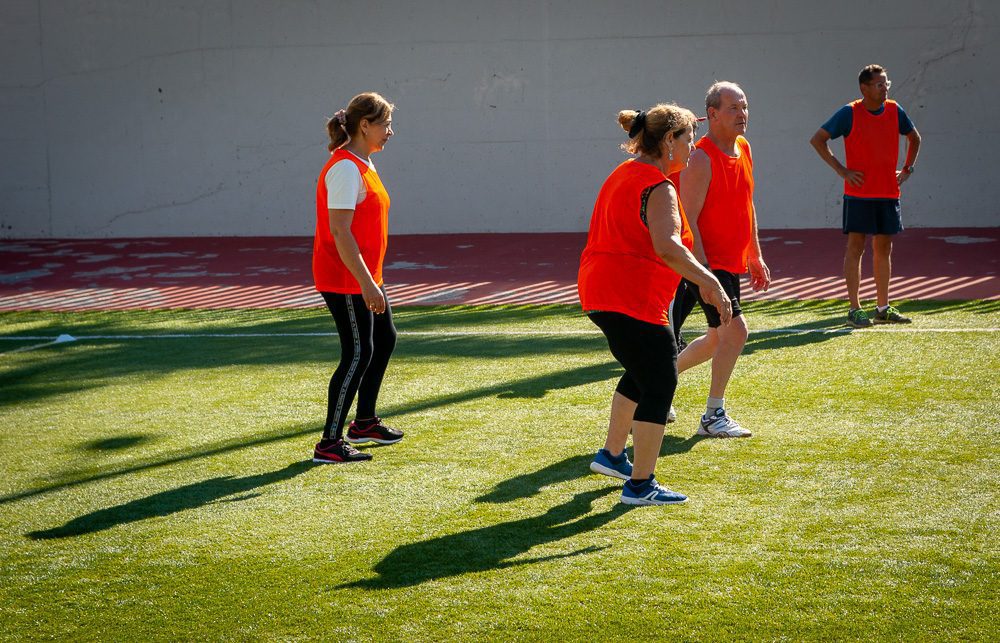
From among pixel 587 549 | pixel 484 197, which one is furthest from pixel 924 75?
pixel 587 549

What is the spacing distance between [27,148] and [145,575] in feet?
51.6

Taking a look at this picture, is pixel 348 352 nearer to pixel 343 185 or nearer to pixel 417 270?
pixel 343 185

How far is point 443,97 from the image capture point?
17.1 metres

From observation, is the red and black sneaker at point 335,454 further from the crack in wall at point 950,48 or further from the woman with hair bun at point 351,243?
the crack in wall at point 950,48

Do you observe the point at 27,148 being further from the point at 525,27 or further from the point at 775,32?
the point at 775,32

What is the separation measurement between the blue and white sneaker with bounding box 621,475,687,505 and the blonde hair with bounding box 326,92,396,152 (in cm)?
220

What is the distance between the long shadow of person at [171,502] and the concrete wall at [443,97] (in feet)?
39.3

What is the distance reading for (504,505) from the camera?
4836 mm

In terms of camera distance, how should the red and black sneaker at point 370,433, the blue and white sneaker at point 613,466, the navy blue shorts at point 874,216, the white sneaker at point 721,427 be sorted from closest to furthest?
1. the blue and white sneaker at point 613,466
2. the white sneaker at point 721,427
3. the red and black sneaker at point 370,433
4. the navy blue shorts at point 874,216

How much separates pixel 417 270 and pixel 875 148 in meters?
6.52

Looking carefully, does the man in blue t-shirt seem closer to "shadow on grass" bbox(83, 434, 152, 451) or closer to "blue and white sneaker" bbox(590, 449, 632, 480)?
"blue and white sneaker" bbox(590, 449, 632, 480)

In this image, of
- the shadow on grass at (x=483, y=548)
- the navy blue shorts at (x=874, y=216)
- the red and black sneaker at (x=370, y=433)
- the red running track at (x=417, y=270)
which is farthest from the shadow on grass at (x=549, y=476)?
the red running track at (x=417, y=270)

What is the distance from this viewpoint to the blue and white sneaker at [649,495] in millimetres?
4754

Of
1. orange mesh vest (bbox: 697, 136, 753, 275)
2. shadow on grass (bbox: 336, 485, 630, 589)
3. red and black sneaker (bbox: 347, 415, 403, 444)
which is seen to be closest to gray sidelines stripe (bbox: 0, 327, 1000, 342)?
orange mesh vest (bbox: 697, 136, 753, 275)
